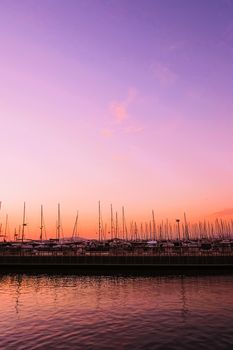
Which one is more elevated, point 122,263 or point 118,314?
point 122,263

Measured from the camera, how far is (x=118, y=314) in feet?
129

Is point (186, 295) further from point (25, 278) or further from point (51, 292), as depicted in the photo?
point (25, 278)

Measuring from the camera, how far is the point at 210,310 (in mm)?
40500

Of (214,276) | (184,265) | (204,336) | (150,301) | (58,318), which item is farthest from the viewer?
(184,265)

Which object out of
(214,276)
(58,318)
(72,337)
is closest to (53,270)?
(214,276)

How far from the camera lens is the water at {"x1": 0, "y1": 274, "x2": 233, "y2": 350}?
29.3 metres

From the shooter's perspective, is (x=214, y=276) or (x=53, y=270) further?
(x=53, y=270)

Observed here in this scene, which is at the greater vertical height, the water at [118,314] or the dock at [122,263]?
the dock at [122,263]

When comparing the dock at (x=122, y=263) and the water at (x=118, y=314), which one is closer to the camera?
the water at (x=118, y=314)

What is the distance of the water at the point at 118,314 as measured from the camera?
96.1 ft

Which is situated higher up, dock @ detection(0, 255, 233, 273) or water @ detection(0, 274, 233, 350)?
dock @ detection(0, 255, 233, 273)

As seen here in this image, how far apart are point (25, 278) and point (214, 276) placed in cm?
3717

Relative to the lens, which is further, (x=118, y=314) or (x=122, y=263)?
(x=122, y=263)

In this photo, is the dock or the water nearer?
the water
